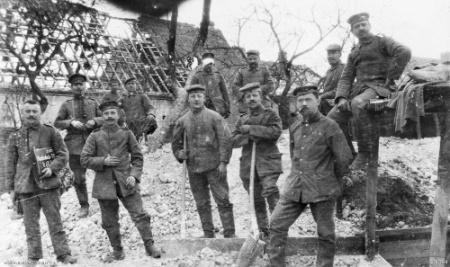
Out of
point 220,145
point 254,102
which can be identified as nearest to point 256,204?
point 220,145

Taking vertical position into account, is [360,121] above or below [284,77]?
below

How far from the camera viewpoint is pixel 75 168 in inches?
275

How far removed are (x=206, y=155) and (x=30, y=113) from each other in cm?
216

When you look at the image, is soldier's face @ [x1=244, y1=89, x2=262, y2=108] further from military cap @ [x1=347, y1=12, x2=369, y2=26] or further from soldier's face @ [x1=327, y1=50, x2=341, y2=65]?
soldier's face @ [x1=327, y1=50, x2=341, y2=65]

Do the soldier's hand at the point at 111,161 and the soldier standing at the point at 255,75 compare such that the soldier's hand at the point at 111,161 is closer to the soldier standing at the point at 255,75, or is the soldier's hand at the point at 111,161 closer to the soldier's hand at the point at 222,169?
the soldier's hand at the point at 222,169

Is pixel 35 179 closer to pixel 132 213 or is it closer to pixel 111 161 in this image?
pixel 111 161

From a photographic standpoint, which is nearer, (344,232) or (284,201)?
(284,201)

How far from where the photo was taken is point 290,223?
457 cm

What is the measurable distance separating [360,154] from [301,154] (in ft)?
6.51

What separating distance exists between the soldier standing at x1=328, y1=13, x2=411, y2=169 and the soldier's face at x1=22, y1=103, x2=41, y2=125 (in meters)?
3.78

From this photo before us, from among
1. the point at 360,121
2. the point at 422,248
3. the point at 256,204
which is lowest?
the point at 422,248

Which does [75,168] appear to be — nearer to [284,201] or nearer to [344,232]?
[284,201]

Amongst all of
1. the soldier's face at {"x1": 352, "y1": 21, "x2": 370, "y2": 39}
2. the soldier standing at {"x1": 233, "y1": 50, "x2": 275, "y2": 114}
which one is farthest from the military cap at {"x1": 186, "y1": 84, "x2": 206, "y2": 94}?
the soldier's face at {"x1": 352, "y1": 21, "x2": 370, "y2": 39}

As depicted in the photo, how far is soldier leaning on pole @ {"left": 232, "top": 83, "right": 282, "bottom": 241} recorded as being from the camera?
5.51m
